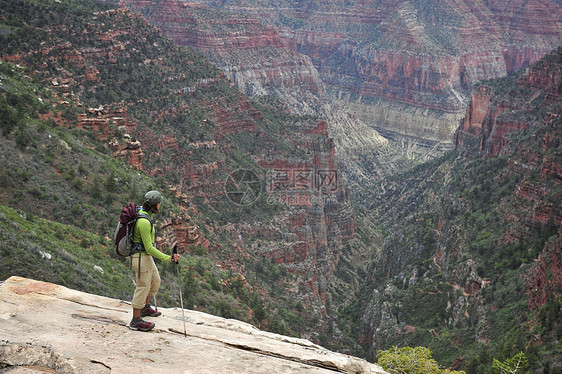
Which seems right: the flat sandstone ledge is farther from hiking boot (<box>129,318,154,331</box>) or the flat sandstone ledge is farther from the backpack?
the backpack

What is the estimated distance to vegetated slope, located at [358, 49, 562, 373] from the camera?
48.0 meters

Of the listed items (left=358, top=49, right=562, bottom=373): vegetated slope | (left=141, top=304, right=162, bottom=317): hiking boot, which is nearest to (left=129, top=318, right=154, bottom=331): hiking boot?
(left=141, top=304, right=162, bottom=317): hiking boot

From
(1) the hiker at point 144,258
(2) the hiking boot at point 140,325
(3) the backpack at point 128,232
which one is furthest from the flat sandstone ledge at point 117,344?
(3) the backpack at point 128,232

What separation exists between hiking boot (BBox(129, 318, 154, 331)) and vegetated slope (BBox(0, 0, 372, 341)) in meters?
10.3

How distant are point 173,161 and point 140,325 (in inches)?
2113

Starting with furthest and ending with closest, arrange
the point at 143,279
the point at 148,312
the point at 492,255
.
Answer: the point at 492,255 < the point at 148,312 < the point at 143,279

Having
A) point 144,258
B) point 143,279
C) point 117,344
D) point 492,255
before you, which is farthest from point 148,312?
point 492,255

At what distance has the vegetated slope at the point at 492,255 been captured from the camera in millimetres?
48000

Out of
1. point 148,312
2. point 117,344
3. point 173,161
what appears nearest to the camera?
point 117,344

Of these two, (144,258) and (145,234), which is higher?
(145,234)

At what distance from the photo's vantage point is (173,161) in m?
72.8

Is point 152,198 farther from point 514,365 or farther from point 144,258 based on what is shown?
point 514,365

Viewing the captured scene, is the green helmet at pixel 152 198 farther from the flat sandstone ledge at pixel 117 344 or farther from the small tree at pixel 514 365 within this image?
the small tree at pixel 514 365

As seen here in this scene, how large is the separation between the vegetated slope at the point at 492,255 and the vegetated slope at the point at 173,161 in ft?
33.9
